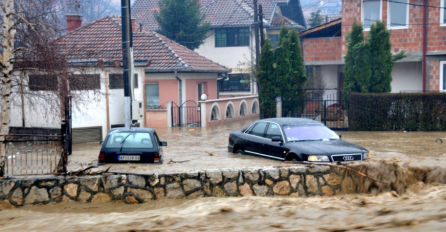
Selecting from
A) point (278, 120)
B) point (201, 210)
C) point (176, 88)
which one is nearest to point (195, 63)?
point (176, 88)

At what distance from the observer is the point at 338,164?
12242mm

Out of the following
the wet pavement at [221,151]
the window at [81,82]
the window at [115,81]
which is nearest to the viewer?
the wet pavement at [221,151]

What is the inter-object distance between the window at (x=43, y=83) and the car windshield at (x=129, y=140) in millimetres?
2284

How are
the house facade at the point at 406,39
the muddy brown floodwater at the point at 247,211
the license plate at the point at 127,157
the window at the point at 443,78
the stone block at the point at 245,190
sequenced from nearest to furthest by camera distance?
the muddy brown floodwater at the point at 247,211 < the stone block at the point at 245,190 < the license plate at the point at 127,157 < the house facade at the point at 406,39 < the window at the point at 443,78

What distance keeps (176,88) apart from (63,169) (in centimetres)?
1796

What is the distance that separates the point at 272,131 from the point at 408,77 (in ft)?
52.6

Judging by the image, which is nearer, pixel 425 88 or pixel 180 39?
pixel 425 88

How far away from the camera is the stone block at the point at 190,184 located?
1204 centimetres

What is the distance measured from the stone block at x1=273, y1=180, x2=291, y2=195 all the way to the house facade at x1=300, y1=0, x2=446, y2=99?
14.0 metres

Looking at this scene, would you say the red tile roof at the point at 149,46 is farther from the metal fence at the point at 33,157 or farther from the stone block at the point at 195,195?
the stone block at the point at 195,195

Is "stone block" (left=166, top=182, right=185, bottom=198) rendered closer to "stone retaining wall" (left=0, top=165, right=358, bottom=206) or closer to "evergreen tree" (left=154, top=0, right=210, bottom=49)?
"stone retaining wall" (left=0, top=165, right=358, bottom=206)

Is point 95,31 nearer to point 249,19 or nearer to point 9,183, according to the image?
point 249,19

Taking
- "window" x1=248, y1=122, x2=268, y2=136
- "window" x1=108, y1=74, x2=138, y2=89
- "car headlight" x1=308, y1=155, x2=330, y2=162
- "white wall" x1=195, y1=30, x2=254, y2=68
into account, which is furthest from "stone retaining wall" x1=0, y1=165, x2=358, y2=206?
"white wall" x1=195, y1=30, x2=254, y2=68

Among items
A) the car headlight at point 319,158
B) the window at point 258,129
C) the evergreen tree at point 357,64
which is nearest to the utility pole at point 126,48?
the window at point 258,129
